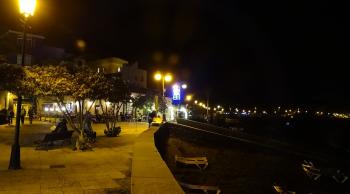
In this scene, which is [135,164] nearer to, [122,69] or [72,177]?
[72,177]

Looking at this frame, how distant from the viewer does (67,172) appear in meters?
9.76

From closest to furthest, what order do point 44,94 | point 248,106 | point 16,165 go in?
point 16,165 < point 44,94 < point 248,106

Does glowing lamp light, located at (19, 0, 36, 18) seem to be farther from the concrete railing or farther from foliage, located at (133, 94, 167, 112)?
foliage, located at (133, 94, 167, 112)

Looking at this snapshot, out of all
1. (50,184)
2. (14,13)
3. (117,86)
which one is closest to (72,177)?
(50,184)

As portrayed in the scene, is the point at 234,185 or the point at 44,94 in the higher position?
the point at 44,94

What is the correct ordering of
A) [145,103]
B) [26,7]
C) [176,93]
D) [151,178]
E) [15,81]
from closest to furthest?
1. [151,178]
2. [26,7]
3. [15,81]
4. [176,93]
5. [145,103]

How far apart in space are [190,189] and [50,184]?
181 inches

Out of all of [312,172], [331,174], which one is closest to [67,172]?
[312,172]

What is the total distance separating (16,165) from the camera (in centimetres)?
988

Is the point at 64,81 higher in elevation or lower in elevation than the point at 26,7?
lower

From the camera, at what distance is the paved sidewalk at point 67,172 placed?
7.91 meters

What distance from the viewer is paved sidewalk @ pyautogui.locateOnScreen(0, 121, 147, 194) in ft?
25.9

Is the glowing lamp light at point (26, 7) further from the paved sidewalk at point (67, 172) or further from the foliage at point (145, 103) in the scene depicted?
the foliage at point (145, 103)

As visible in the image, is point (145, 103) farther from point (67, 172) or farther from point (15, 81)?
point (67, 172)
